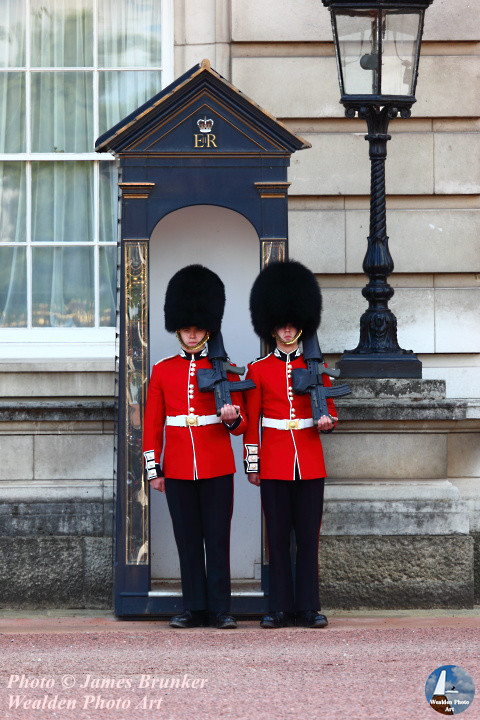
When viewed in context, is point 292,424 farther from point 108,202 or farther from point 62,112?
point 62,112

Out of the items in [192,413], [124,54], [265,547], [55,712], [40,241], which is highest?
[124,54]

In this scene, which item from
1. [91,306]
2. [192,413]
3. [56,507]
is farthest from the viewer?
[91,306]

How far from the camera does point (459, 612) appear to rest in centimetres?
624

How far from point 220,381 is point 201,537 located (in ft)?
2.24

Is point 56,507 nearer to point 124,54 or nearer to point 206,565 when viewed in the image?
point 206,565

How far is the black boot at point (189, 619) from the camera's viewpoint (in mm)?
5676

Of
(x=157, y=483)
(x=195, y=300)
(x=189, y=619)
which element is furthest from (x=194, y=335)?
(x=189, y=619)

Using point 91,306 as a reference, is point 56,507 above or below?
below

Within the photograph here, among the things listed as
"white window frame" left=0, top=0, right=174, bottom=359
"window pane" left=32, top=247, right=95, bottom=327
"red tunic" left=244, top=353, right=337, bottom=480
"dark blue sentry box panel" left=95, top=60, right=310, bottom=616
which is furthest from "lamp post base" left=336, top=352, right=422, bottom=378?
"window pane" left=32, top=247, right=95, bottom=327

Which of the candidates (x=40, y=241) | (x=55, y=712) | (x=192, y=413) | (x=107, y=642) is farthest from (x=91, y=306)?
(x=55, y=712)

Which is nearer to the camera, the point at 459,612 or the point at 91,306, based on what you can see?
the point at 459,612

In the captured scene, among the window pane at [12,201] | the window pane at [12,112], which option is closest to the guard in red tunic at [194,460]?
the window pane at [12,201]

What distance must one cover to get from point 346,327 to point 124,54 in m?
1.85

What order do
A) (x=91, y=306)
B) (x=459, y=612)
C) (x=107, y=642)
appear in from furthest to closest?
(x=91, y=306) < (x=459, y=612) < (x=107, y=642)
